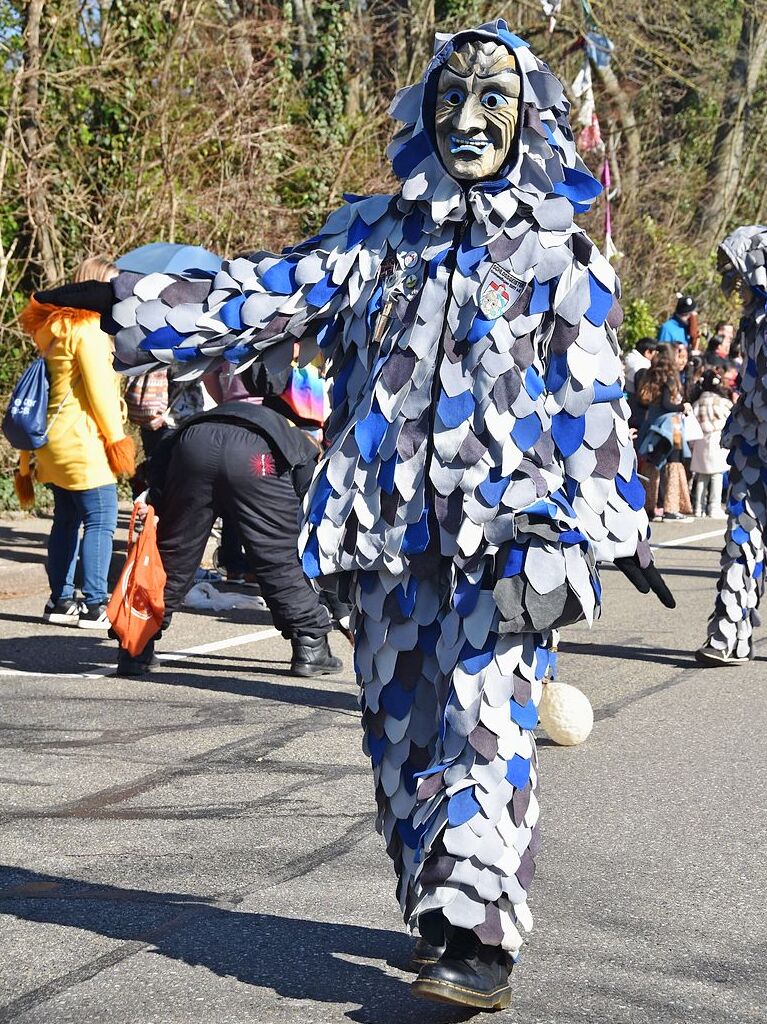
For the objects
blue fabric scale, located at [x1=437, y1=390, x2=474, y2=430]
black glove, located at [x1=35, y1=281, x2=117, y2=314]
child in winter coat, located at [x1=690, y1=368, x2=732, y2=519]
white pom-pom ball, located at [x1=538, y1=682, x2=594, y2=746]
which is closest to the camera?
blue fabric scale, located at [x1=437, y1=390, x2=474, y2=430]

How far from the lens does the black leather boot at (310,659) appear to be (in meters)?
7.44

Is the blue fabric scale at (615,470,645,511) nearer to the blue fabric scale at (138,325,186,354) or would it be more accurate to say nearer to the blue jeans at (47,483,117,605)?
the blue fabric scale at (138,325,186,354)

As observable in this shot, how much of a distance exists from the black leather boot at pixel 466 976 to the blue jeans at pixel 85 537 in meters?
5.83

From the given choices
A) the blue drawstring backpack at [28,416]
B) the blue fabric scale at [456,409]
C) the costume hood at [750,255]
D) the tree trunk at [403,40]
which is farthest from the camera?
the tree trunk at [403,40]

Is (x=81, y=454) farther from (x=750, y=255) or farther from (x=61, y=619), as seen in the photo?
(x=750, y=255)

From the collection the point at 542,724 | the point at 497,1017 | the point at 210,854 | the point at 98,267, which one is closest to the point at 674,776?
the point at 542,724

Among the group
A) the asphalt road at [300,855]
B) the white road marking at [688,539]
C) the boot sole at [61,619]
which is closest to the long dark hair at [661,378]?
the white road marking at [688,539]

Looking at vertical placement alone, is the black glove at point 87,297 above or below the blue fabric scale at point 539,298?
below

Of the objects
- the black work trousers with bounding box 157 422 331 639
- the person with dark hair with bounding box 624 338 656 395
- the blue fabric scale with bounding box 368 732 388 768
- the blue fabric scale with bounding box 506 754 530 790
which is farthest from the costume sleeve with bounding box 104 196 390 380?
the person with dark hair with bounding box 624 338 656 395

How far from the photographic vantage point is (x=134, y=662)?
7.38 metres

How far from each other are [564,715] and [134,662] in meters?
2.39

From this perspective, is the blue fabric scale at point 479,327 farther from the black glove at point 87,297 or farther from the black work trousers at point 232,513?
the black work trousers at point 232,513

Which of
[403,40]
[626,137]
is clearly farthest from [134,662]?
[626,137]

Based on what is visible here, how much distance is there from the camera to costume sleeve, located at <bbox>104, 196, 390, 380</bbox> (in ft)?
11.8
